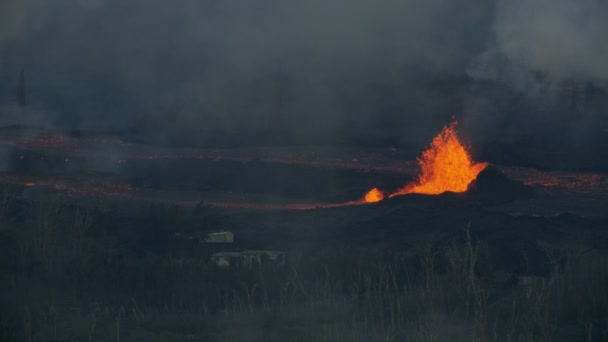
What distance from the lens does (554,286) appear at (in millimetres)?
8680

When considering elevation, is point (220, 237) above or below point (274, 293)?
above

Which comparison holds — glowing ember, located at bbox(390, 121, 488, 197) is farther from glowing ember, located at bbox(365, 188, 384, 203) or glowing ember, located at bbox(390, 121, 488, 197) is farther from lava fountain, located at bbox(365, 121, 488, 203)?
glowing ember, located at bbox(365, 188, 384, 203)

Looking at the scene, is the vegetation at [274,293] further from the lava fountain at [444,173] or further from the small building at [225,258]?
the lava fountain at [444,173]

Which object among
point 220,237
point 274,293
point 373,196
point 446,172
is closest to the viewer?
point 274,293

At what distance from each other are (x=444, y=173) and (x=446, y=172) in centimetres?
6

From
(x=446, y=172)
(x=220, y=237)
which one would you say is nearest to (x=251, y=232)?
(x=220, y=237)

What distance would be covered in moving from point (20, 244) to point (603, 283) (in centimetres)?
717

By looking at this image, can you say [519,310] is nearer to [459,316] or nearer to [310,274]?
[459,316]

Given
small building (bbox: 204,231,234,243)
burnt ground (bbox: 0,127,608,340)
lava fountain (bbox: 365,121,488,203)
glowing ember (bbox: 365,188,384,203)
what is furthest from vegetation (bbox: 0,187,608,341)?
lava fountain (bbox: 365,121,488,203)

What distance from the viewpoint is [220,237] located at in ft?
41.7

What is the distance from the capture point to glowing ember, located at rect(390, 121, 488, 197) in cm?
1691

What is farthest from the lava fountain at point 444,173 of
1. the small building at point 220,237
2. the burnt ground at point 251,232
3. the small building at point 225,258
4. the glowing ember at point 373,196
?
the small building at point 225,258

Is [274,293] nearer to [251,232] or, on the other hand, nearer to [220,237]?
[220,237]

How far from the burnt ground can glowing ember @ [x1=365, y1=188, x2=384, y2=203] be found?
0.22 m
